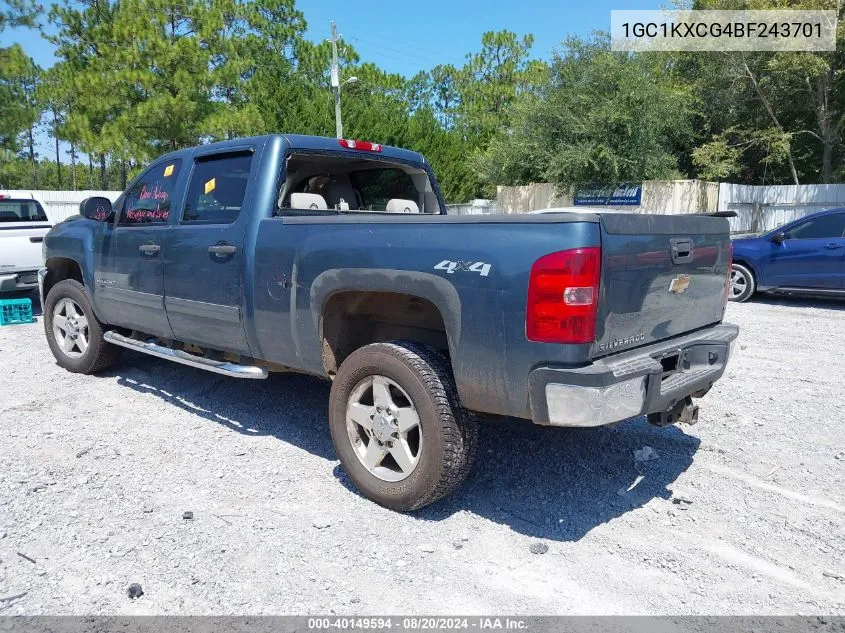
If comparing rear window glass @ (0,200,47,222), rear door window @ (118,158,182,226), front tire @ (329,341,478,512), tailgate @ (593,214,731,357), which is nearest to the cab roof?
rear door window @ (118,158,182,226)

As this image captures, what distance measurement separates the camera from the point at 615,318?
3021mm

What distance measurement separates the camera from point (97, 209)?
5355mm

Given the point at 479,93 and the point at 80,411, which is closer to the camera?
the point at 80,411

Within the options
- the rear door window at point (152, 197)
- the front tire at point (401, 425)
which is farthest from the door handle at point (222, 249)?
the front tire at point (401, 425)

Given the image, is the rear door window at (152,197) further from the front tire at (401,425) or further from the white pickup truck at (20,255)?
the white pickup truck at (20,255)

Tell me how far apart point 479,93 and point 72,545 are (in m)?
45.6

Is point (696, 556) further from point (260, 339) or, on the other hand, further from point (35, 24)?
point (35, 24)

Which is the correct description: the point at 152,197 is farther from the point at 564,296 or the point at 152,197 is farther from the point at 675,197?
the point at 675,197

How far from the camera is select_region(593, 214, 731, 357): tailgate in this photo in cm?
295

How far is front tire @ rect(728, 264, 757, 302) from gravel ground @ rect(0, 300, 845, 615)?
529 cm

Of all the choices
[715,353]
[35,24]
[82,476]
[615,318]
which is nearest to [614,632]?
[615,318]

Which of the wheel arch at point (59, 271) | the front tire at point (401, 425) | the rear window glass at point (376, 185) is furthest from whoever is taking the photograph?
the wheel arch at point (59, 271)

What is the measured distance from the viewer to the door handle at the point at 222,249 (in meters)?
4.13

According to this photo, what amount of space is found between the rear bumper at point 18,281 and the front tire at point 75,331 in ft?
10.5
